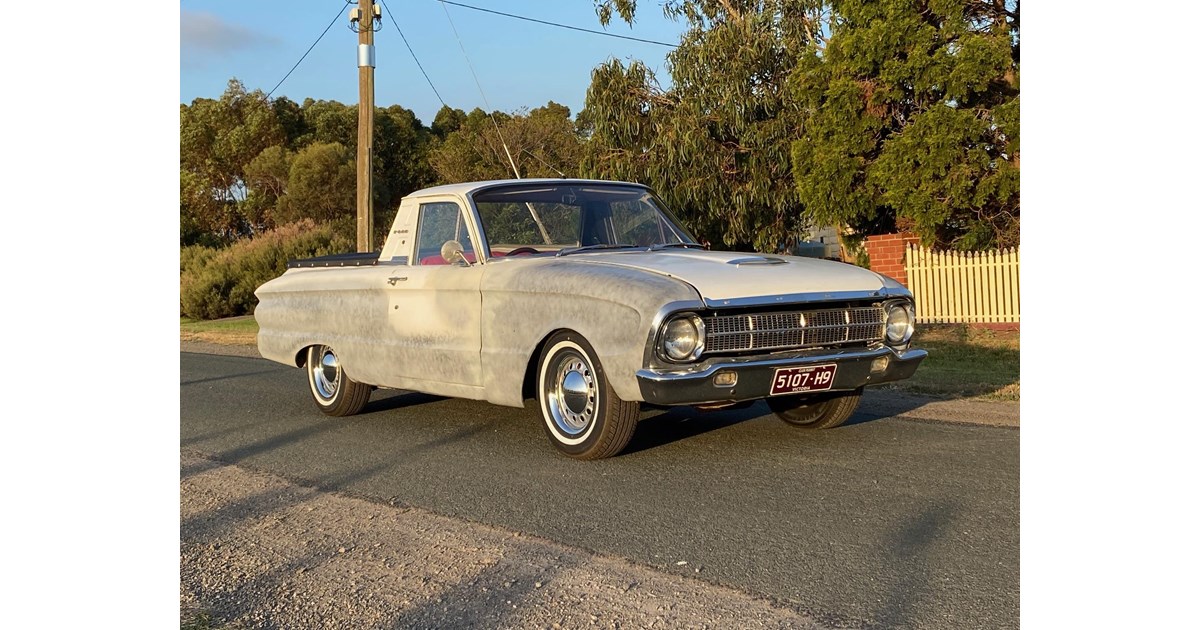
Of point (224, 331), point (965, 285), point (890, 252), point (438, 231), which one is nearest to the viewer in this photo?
point (438, 231)

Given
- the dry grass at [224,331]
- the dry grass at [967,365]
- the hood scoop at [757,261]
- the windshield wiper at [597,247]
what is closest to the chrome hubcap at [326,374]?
the windshield wiper at [597,247]

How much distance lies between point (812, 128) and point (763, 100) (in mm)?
2866

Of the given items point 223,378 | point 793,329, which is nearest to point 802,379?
point 793,329

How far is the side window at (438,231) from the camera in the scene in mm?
8148

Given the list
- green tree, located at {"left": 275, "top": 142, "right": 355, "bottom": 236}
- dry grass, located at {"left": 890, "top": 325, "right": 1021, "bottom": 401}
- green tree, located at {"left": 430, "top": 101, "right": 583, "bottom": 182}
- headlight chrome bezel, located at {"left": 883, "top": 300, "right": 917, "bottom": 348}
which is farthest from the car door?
green tree, located at {"left": 275, "top": 142, "right": 355, "bottom": 236}

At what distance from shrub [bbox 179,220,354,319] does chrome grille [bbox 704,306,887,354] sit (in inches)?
849

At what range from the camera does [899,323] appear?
706 centimetres

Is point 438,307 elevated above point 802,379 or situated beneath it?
elevated above

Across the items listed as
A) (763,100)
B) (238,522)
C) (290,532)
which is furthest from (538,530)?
(763,100)

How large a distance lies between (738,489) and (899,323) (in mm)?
1801

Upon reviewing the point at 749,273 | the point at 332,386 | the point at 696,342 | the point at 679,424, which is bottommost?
the point at 679,424

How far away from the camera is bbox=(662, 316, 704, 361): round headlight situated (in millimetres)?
6242

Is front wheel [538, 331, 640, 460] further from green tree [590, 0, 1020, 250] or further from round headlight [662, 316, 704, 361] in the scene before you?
green tree [590, 0, 1020, 250]

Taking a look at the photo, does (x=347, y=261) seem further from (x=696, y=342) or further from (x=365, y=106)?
(x=365, y=106)
